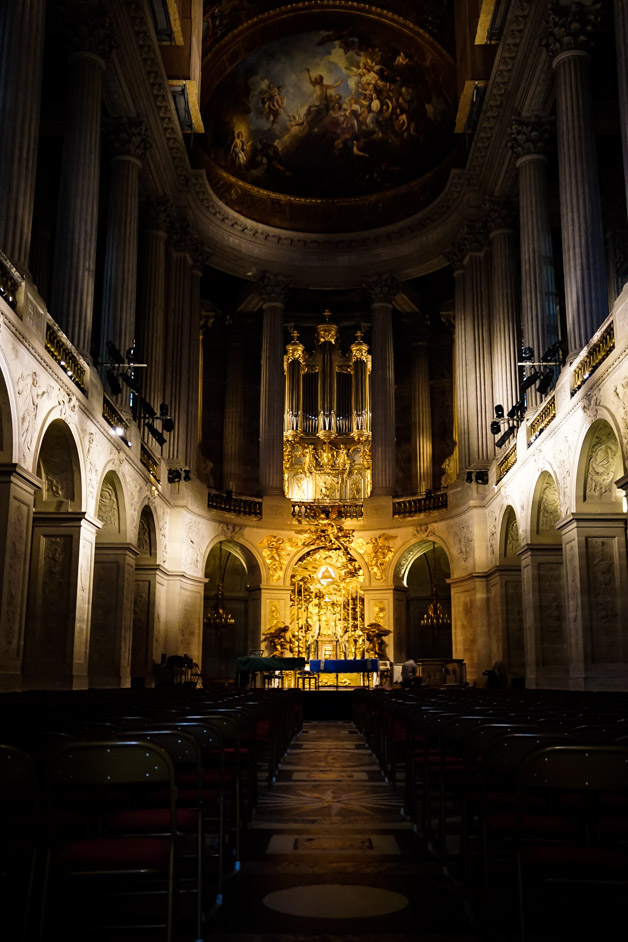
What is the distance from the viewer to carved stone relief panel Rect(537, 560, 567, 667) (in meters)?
19.8

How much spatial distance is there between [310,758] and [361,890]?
25.1 ft

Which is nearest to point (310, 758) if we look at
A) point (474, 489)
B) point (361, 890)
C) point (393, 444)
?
point (361, 890)

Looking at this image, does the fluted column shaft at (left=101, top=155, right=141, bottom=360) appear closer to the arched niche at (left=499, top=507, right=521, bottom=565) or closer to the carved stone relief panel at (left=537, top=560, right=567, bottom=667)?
the arched niche at (left=499, top=507, right=521, bottom=565)

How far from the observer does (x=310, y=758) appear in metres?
12.2

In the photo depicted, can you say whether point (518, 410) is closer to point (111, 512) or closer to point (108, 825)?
point (111, 512)

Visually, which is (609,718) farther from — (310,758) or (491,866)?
(310,758)

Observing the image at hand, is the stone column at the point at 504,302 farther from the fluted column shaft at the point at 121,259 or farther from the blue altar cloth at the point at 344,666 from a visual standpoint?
the fluted column shaft at the point at 121,259

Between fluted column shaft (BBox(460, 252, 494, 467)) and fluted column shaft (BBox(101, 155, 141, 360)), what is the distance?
10.3 m

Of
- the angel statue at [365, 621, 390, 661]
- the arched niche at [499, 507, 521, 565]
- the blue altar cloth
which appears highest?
the arched niche at [499, 507, 521, 565]

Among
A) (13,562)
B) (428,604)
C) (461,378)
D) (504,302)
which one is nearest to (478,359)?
(461,378)

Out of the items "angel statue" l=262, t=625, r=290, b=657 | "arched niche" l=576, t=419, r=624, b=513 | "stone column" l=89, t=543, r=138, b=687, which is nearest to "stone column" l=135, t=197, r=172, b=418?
"stone column" l=89, t=543, r=138, b=687

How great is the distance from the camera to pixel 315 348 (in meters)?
34.2

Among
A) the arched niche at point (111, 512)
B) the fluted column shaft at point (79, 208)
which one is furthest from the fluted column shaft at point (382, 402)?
the fluted column shaft at point (79, 208)

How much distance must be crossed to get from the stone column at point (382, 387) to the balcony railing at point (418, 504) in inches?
22.4
